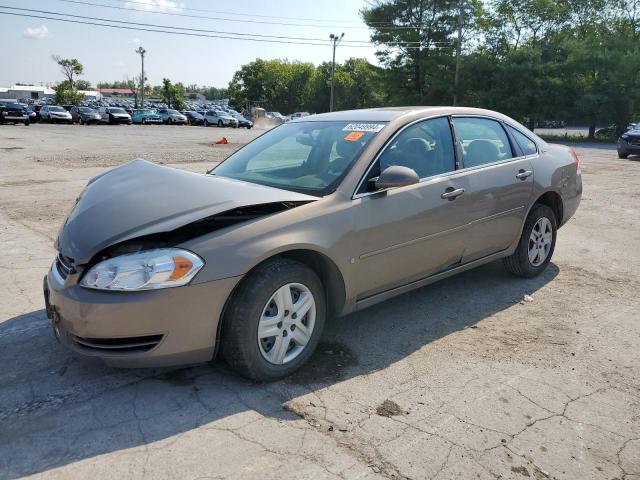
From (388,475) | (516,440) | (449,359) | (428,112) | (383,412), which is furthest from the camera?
(428,112)

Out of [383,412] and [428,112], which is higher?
[428,112]

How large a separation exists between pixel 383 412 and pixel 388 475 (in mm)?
520

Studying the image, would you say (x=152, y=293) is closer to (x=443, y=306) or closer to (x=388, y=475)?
(x=388, y=475)

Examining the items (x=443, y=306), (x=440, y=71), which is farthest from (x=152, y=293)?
(x=440, y=71)

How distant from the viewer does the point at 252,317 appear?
3.02 m

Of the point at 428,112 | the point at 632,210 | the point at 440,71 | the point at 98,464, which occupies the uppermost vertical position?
the point at 440,71

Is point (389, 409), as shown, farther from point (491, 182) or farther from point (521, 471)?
point (491, 182)

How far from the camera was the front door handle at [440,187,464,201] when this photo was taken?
408cm

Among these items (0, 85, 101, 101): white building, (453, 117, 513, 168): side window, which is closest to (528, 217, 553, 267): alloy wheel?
(453, 117, 513, 168): side window

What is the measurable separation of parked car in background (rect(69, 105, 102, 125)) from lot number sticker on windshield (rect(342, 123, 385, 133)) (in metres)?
45.2

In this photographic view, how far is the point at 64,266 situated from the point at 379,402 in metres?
1.97

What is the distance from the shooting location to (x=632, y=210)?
8992 millimetres

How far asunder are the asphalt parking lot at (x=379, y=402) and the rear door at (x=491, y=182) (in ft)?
1.85

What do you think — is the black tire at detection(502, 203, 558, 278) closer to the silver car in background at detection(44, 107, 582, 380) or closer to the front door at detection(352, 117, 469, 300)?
the silver car in background at detection(44, 107, 582, 380)
